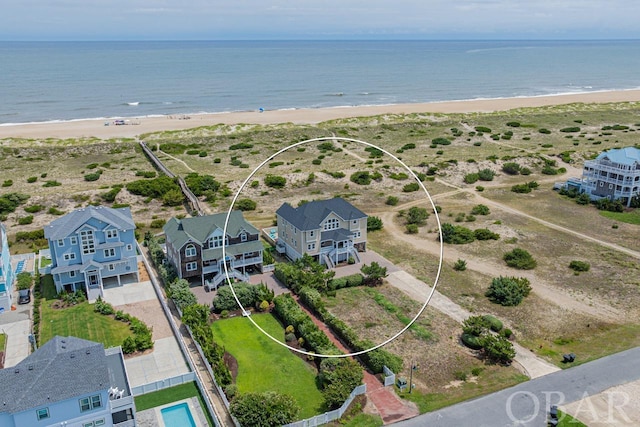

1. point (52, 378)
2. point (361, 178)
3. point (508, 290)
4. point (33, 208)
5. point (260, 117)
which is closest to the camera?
point (52, 378)

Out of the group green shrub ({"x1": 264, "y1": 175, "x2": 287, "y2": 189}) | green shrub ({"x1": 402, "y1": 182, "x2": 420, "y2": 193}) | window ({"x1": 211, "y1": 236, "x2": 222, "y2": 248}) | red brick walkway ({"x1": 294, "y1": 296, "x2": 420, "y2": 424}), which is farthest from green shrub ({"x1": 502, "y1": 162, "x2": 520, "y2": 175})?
red brick walkway ({"x1": 294, "y1": 296, "x2": 420, "y2": 424})

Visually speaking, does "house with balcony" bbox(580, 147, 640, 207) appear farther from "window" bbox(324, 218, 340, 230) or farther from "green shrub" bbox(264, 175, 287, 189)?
"green shrub" bbox(264, 175, 287, 189)

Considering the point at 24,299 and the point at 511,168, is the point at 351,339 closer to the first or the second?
the point at 24,299

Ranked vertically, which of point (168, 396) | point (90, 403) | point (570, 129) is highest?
point (570, 129)

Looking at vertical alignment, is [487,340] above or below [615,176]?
below

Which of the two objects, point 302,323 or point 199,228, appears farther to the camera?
point 199,228

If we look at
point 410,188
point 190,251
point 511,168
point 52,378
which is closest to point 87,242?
point 190,251

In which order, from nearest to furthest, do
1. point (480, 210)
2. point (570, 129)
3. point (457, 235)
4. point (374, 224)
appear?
point (457, 235)
point (374, 224)
point (480, 210)
point (570, 129)
